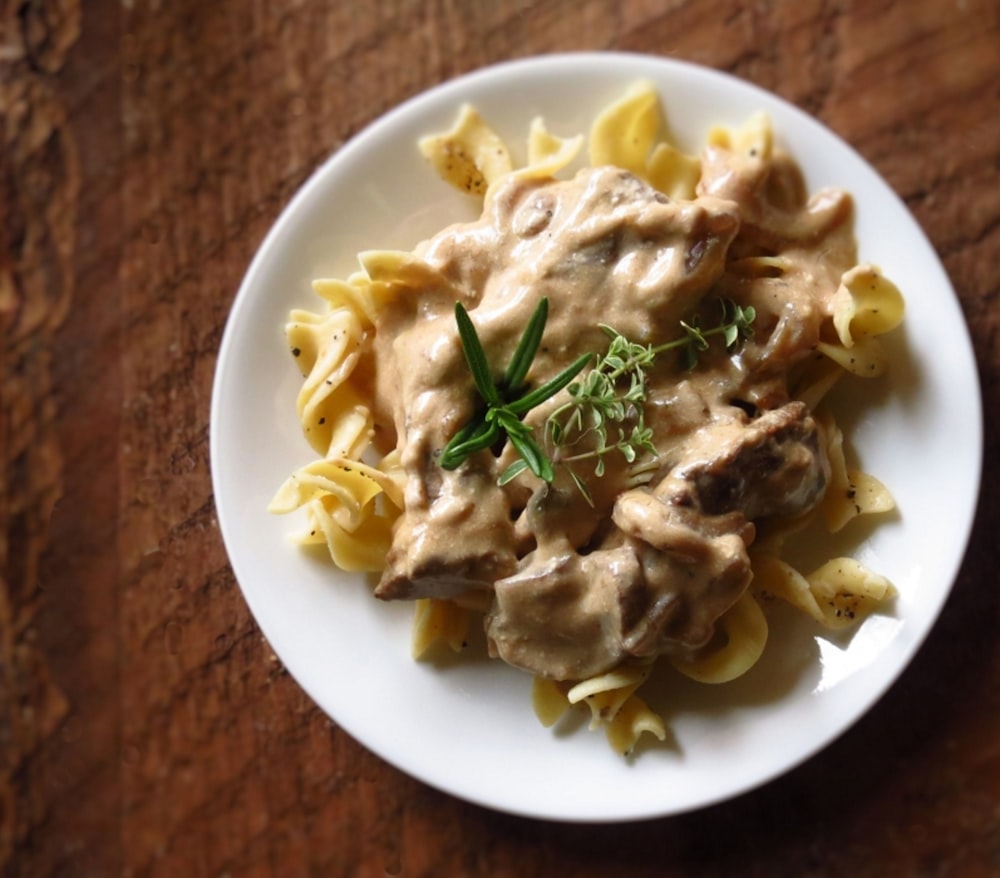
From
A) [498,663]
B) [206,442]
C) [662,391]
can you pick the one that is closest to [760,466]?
[662,391]

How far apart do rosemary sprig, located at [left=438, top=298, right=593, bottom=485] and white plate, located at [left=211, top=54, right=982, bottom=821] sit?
0.57m

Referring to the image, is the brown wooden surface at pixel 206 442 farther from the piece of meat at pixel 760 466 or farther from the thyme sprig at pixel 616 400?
the thyme sprig at pixel 616 400

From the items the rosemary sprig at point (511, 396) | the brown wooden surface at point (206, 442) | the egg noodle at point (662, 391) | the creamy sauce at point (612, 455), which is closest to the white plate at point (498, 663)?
the egg noodle at point (662, 391)

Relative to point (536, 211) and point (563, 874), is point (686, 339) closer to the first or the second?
point (536, 211)

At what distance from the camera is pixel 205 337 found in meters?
3.11

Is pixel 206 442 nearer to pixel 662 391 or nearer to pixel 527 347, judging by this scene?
pixel 527 347

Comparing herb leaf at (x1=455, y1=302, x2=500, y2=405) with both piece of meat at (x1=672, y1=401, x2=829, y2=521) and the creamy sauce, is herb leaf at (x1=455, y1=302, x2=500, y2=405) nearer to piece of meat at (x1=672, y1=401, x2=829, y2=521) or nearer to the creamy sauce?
the creamy sauce

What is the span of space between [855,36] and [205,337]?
2190mm

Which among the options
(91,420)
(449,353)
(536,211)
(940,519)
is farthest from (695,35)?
(91,420)

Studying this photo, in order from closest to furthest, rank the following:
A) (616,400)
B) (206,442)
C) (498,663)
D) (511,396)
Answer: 1. (616,400)
2. (511,396)
3. (498,663)
4. (206,442)

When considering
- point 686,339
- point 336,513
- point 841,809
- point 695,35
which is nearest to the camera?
point 686,339

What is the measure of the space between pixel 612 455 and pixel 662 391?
0.20 metres

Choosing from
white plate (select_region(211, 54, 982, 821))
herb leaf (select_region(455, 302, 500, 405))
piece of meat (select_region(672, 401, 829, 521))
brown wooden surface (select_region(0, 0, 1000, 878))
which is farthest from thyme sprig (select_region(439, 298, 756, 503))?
brown wooden surface (select_region(0, 0, 1000, 878))

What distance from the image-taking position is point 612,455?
232 cm
